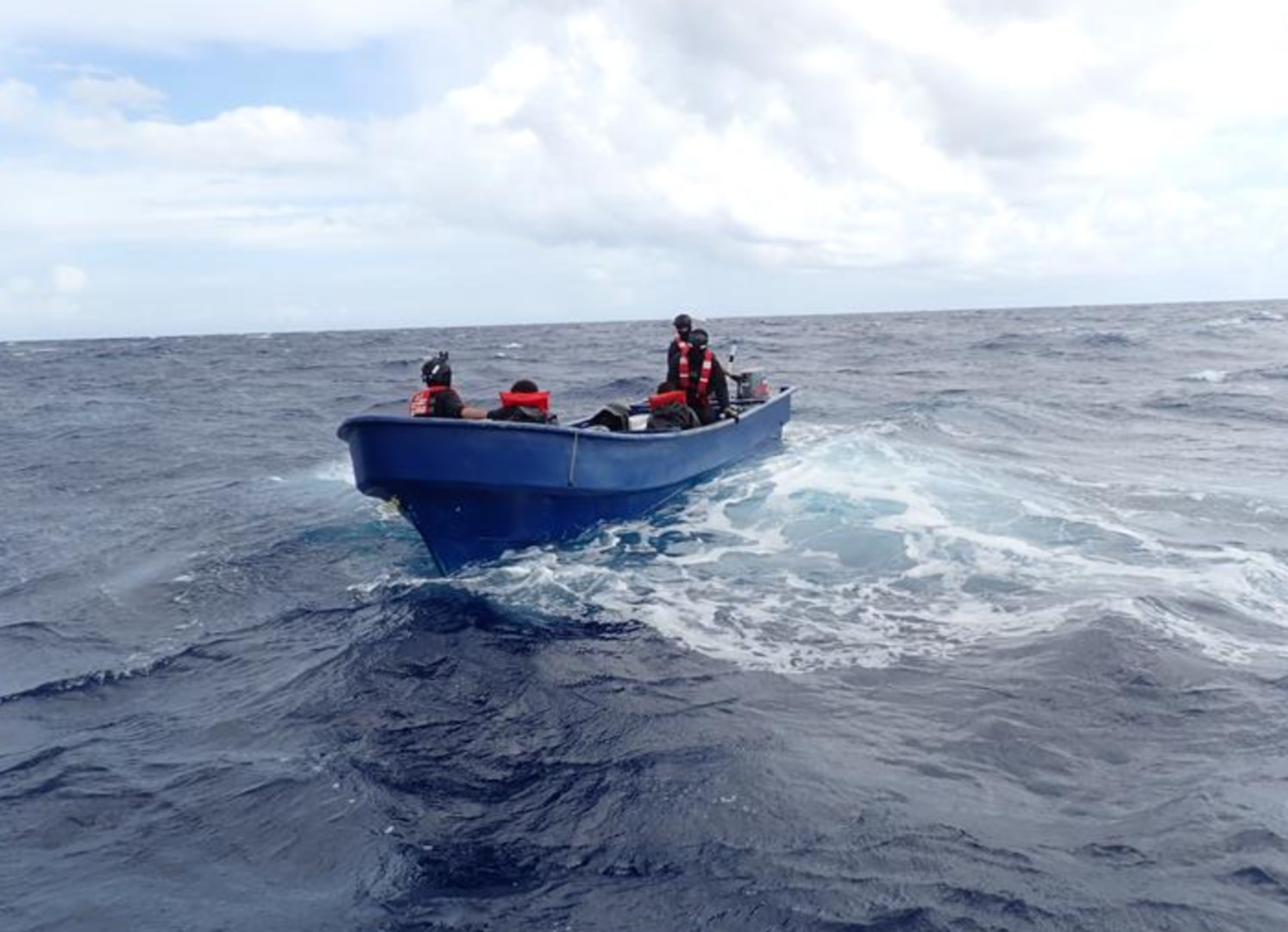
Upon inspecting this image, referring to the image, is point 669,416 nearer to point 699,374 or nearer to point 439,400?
point 699,374

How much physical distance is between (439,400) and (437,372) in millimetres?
302

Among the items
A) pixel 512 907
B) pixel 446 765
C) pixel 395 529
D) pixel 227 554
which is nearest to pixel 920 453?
pixel 395 529

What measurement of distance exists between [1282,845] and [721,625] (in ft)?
13.5

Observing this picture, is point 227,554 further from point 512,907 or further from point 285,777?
point 512,907

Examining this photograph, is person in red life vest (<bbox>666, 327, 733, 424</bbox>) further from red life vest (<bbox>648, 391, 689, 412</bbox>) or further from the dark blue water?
the dark blue water

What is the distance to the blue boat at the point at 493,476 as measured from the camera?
8609 mm

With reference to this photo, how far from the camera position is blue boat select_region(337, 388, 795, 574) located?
8609 millimetres

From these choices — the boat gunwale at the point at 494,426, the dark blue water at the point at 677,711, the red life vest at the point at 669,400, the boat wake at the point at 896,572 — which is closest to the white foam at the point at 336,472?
the dark blue water at the point at 677,711

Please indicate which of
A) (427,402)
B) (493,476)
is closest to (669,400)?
(427,402)

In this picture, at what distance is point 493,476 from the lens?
883 centimetres

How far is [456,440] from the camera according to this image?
8609 mm

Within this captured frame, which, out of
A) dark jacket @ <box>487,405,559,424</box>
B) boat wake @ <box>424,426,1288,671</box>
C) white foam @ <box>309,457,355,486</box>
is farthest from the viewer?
white foam @ <box>309,457,355,486</box>

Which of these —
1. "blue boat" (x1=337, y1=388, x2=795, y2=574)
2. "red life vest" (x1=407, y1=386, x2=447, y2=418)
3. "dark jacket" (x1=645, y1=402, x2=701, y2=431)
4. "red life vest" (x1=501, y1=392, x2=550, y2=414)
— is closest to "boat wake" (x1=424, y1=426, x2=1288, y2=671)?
"blue boat" (x1=337, y1=388, x2=795, y2=574)

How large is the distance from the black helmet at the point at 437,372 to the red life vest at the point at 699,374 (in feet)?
12.6
